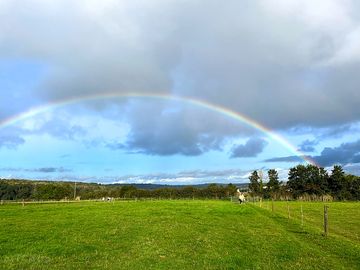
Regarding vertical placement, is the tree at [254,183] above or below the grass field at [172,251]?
above

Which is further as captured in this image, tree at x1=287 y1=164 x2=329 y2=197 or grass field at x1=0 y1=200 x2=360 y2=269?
tree at x1=287 y1=164 x2=329 y2=197

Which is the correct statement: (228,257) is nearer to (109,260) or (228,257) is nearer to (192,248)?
(192,248)

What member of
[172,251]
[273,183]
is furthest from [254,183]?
[172,251]

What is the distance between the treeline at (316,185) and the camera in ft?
559

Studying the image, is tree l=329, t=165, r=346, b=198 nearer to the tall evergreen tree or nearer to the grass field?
the tall evergreen tree

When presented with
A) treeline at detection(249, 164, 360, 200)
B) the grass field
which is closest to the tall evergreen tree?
treeline at detection(249, 164, 360, 200)

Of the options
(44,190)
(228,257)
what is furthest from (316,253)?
(44,190)

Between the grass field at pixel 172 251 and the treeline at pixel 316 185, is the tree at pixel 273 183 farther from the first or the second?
the grass field at pixel 172 251

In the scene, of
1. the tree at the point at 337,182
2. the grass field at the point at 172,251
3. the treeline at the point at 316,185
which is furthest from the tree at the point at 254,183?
the grass field at the point at 172,251

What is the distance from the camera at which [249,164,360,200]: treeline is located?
559 ft

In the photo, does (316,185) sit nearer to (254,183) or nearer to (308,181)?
(308,181)

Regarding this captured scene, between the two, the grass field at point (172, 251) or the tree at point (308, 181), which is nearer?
the grass field at point (172, 251)

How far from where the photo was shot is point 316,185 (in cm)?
17225

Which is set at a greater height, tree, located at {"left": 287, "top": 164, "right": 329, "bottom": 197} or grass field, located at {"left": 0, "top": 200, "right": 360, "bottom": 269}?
tree, located at {"left": 287, "top": 164, "right": 329, "bottom": 197}
